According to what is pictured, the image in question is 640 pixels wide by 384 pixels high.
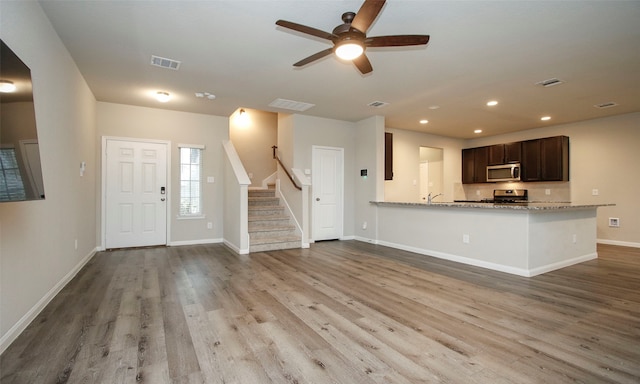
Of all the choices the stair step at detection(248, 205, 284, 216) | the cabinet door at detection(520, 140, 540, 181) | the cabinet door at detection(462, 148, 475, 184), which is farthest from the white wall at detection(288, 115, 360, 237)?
the cabinet door at detection(520, 140, 540, 181)

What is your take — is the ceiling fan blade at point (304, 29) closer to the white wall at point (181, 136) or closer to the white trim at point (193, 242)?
the white wall at point (181, 136)

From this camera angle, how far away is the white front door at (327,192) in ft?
21.2

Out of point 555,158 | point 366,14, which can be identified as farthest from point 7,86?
point 555,158

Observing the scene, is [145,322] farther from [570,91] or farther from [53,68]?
[570,91]

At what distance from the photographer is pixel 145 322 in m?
2.49

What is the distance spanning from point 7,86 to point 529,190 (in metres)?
9.22

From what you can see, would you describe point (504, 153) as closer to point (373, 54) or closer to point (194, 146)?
point (373, 54)

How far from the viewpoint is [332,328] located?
2389 millimetres

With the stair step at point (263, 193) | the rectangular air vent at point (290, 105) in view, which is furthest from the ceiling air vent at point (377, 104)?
the stair step at point (263, 193)

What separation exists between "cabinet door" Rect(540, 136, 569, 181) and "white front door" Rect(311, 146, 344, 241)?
4671 mm

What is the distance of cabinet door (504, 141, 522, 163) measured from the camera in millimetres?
7401

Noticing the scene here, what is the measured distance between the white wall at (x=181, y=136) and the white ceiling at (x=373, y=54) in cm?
25

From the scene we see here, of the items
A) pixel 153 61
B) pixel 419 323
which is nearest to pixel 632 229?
pixel 419 323

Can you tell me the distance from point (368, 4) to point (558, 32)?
7.00ft
